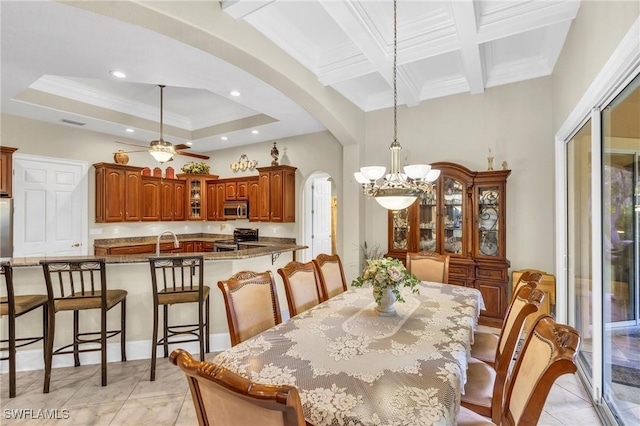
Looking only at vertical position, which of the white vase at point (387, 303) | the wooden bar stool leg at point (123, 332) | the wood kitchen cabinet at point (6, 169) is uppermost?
the wood kitchen cabinet at point (6, 169)

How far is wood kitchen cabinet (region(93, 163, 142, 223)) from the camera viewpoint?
17.2ft

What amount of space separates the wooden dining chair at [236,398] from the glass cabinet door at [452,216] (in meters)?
3.64

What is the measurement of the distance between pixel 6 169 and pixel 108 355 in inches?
126

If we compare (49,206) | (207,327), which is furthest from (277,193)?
(49,206)

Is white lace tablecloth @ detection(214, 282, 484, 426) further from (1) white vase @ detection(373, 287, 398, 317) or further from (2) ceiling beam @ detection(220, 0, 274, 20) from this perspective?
(2) ceiling beam @ detection(220, 0, 274, 20)

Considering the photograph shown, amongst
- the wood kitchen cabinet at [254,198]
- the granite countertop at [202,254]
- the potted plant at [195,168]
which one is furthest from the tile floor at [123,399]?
the potted plant at [195,168]

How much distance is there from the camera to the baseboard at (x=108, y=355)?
2756 mm

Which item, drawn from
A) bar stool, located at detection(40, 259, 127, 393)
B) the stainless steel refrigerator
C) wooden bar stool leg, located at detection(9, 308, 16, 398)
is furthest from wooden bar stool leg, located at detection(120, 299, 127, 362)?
the stainless steel refrigerator

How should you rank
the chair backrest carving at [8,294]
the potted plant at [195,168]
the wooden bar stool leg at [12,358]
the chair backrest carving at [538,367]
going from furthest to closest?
the potted plant at [195,168], the wooden bar stool leg at [12,358], the chair backrest carving at [8,294], the chair backrest carving at [538,367]

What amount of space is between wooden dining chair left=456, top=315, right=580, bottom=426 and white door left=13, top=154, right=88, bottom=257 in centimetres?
605

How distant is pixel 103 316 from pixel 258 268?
158 cm

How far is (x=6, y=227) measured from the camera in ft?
13.5

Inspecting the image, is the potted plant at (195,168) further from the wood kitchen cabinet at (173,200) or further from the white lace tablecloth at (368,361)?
the white lace tablecloth at (368,361)

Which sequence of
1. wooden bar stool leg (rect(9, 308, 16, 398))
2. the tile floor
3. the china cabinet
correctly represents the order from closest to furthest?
the tile floor < wooden bar stool leg (rect(9, 308, 16, 398)) < the china cabinet
